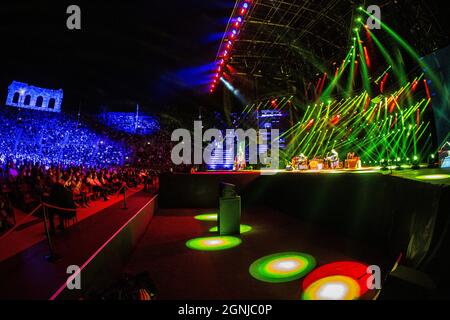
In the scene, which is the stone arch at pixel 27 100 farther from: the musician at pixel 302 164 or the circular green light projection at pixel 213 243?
the circular green light projection at pixel 213 243

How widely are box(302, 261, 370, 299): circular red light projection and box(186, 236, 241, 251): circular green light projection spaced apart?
180cm

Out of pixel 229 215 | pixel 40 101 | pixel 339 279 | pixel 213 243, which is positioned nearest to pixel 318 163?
pixel 229 215

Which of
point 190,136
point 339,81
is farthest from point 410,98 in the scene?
point 190,136

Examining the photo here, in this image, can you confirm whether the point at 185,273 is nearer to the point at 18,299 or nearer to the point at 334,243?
the point at 18,299

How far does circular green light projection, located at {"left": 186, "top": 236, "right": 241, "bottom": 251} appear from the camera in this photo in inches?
191

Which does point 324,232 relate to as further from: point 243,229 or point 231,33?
point 231,33

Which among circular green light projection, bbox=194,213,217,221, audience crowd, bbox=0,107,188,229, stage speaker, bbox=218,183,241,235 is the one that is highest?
audience crowd, bbox=0,107,188,229

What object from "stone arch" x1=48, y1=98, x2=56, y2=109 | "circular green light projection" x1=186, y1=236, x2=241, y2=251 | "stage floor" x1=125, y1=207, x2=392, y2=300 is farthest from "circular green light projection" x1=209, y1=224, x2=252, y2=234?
"stone arch" x1=48, y1=98, x2=56, y2=109

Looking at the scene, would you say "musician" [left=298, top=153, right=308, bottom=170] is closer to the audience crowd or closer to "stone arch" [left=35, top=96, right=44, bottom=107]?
the audience crowd

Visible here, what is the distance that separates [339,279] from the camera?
332cm

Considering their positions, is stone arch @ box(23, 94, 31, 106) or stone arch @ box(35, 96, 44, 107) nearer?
stone arch @ box(23, 94, 31, 106)

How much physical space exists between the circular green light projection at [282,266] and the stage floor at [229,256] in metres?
0.11

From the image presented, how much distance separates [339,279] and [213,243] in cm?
247

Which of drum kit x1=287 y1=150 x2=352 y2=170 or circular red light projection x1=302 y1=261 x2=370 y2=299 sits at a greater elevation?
drum kit x1=287 y1=150 x2=352 y2=170
